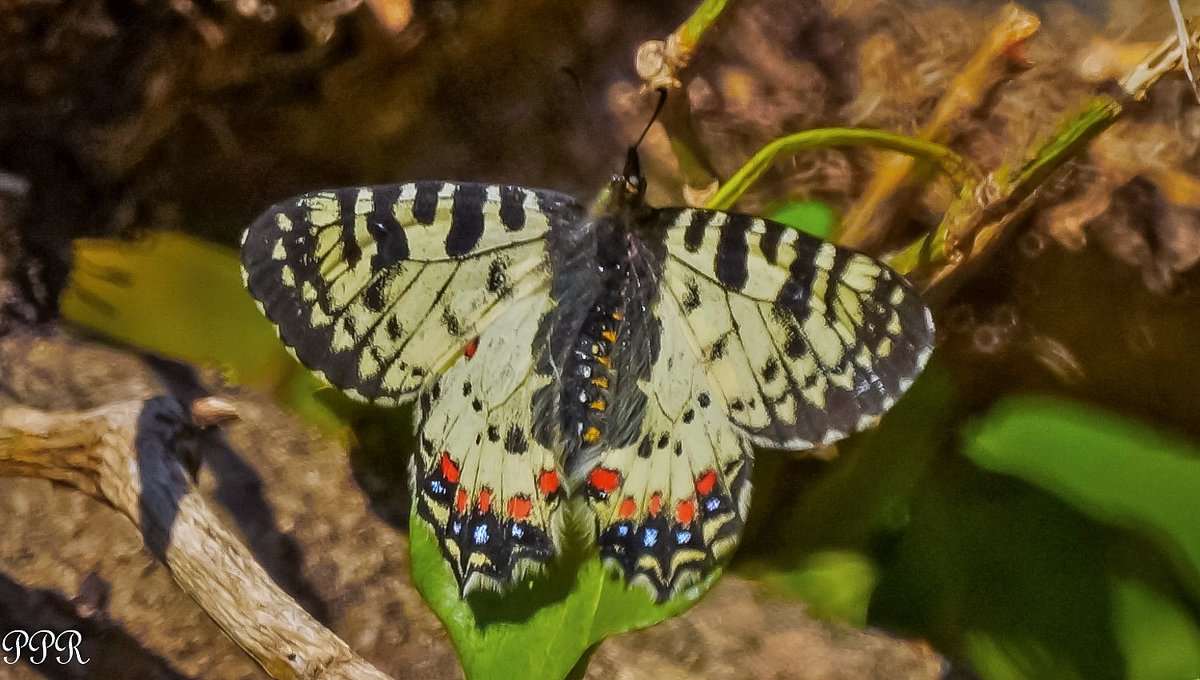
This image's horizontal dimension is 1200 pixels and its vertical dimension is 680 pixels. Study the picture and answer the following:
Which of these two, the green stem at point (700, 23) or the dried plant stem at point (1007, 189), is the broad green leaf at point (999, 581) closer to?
the dried plant stem at point (1007, 189)

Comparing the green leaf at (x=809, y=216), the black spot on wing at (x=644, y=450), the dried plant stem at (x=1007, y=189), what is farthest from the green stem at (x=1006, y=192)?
the black spot on wing at (x=644, y=450)

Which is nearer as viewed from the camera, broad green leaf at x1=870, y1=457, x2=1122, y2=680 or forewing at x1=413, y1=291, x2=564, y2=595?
forewing at x1=413, y1=291, x2=564, y2=595

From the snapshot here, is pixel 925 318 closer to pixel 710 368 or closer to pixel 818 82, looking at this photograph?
pixel 710 368

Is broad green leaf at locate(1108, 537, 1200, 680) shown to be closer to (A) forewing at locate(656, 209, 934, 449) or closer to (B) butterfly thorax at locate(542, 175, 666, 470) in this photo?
(A) forewing at locate(656, 209, 934, 449)

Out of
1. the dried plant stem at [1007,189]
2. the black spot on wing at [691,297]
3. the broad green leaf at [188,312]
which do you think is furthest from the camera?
the broad green leaf at [188,312]

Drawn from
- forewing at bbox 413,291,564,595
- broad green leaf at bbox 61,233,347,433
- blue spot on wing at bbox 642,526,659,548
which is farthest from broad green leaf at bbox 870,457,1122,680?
broad green leaf at bbox 61,233,347,433

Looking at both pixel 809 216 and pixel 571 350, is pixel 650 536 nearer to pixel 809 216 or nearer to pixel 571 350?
pixel 571 350
